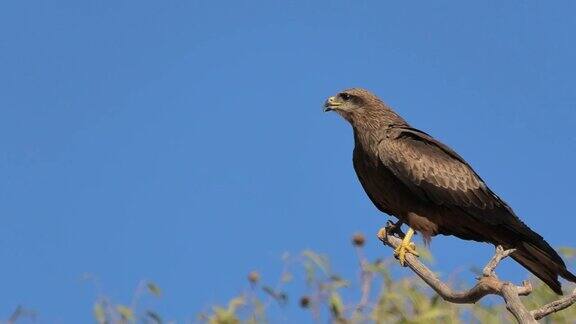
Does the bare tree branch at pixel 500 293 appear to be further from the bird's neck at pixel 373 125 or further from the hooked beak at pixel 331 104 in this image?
the hooked beak at pixel 331 104

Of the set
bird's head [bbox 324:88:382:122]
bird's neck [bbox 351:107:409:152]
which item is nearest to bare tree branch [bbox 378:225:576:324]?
bird's neck [bbox 351:107:409:152]

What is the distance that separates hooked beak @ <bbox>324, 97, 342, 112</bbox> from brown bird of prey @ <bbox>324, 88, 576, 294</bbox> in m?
0.67

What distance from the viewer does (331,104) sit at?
41.4 ft

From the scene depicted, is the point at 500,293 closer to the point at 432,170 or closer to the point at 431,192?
the point at 431,192

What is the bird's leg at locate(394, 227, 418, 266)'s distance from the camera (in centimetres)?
1066

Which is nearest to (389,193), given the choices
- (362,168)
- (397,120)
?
(362,168)

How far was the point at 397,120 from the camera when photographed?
40.4ft

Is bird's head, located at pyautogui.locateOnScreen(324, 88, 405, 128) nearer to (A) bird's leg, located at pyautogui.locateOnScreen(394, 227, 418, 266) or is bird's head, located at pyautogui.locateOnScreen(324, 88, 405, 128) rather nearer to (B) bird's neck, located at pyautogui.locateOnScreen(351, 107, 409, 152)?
(B) bird's neck, located at pyautogui.locateOnScreen(351, 107, 409, 152)

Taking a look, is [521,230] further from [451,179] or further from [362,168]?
[362,168]

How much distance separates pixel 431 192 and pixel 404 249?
3.24 ft

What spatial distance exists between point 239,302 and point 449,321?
83.7 inches

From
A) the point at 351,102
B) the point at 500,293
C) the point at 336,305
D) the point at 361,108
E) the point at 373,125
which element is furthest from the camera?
the point at 351,102

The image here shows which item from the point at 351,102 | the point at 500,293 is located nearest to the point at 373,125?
the point at 351,102

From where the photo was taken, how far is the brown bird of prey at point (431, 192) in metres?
11.2
